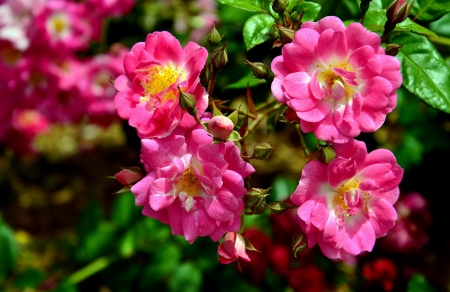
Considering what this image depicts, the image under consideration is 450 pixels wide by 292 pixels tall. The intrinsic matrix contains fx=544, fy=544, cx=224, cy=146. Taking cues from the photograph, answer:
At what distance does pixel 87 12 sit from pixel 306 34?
1120 millimetres

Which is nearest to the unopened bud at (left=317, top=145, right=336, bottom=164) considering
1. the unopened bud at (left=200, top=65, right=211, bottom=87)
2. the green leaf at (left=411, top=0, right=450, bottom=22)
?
the unopened bud at (left=200, top=65, right=211, bottom=87)

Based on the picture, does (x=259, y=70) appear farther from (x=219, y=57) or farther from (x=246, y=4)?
(x=246, y=4)

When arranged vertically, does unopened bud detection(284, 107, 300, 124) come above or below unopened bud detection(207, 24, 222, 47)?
below

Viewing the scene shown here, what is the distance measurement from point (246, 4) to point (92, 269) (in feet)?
3.58

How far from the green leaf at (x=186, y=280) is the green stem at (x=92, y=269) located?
23 centimetres

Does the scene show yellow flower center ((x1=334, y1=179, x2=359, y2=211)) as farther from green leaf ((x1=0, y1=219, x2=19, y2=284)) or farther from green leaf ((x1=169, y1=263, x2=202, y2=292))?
green leaf ((x1=0, y1=219, x2=19, y2=284))

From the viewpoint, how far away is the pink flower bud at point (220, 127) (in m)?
0.79

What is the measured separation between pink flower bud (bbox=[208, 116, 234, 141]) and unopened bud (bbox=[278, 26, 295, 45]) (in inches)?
6.5

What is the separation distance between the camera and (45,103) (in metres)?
1.77

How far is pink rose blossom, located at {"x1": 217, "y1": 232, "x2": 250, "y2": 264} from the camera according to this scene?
87 centimetres

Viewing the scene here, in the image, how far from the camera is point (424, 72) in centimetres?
98

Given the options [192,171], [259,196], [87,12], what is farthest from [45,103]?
[259,196]

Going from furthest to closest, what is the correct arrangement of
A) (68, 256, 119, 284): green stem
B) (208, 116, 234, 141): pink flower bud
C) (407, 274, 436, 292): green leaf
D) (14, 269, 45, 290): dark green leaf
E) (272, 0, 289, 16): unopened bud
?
(68, 256, 119, 284): green stem, (14, 269, 45, 290): dark green leaf, (407, 274, 436, 292): green leaf, (272, 0, 289, 16): unopened bud, (208, 116, 234, 141): pink flower bud

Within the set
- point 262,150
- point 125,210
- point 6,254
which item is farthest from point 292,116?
point 6,254
